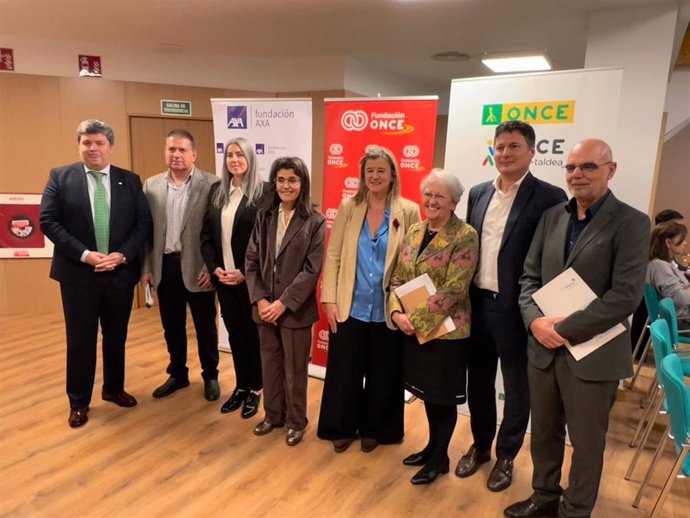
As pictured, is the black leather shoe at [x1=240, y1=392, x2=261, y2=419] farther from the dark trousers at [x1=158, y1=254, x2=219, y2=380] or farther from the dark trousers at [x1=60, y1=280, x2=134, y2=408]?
the dark trousers at [x1=60, y1=280, x2=134, y2=408]

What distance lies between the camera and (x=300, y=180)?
2586 millimetres

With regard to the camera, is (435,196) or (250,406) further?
(250,406)

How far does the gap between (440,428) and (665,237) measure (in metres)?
2.61

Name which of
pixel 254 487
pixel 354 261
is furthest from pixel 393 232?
pixel 254 487

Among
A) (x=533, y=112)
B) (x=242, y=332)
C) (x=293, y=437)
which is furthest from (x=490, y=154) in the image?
(x=293, y=437)

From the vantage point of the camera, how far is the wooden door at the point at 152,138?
17.2ft

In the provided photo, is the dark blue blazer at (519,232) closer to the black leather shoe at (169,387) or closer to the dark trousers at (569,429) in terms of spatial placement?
the dark trousers at (569,429)

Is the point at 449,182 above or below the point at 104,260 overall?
above

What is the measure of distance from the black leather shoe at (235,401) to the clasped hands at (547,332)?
6.43 feet

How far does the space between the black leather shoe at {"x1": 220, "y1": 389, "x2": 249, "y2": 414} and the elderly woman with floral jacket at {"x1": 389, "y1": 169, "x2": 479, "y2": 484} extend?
1.29 metres

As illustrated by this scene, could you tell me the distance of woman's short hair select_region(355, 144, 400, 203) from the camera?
2365mm

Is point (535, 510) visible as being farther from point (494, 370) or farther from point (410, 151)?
point (410, 151)

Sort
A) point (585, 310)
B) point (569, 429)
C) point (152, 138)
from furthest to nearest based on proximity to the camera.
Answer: point (152, 138) → point (569, 429) → point (585, 310)

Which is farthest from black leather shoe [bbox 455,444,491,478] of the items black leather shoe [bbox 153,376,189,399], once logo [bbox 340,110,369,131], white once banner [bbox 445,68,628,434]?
once logo [bbox 340,110,369,131]
